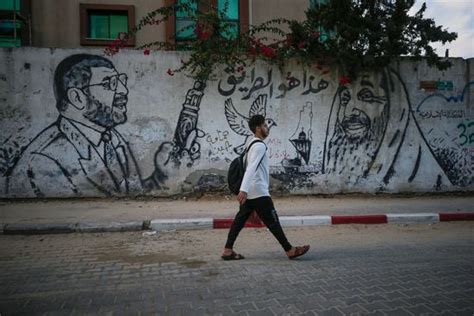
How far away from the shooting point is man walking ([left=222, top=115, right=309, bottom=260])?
4590 mm

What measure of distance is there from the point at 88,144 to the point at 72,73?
62.2 inches

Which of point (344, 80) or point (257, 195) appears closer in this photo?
point (257, 195)

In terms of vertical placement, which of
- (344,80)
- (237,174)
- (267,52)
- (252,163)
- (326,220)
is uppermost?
(267,52)

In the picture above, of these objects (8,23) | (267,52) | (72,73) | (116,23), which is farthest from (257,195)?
(8,23)

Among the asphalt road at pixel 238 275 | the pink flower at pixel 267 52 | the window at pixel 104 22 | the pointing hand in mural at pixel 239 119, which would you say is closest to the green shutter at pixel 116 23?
the window at pixel 104 22

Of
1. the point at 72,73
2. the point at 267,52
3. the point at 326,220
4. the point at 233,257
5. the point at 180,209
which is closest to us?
the point at 233,257

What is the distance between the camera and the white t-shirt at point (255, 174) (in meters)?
4.57

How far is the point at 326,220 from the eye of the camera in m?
7.11

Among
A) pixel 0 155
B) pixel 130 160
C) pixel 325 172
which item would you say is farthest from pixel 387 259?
pixel 0 155

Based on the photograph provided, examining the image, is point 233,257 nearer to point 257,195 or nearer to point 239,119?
point 257,195

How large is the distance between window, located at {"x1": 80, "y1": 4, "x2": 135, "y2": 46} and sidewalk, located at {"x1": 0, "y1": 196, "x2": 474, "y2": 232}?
243 inches

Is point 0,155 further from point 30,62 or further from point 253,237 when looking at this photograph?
point 253,237

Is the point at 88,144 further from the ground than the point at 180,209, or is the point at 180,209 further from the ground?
the point at 88,144

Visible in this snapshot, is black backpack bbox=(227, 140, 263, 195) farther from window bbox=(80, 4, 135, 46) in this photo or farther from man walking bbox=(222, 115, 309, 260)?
window bbox=(80, 4, 135, 46)
